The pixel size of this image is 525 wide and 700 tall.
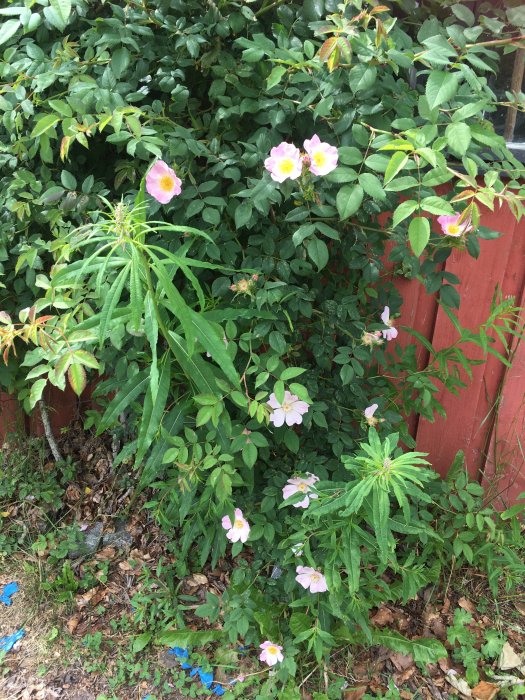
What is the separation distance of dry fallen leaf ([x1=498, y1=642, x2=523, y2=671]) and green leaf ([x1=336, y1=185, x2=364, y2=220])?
1646mm

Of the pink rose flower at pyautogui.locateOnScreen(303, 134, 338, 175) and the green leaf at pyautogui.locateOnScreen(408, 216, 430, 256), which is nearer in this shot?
the green leaf at pyautogui.locateOnScreen(408, 216, 430, 256)

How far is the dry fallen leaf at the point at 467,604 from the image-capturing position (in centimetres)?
214

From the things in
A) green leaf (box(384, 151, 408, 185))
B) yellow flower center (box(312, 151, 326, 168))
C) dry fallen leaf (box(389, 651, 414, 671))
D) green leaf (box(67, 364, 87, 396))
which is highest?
green leaf (box(384, 151, 408, 185))

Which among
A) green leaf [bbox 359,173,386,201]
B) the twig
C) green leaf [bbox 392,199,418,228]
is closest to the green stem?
green leaf [bbox 359,173,386,201]

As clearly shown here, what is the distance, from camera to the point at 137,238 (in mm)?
1290

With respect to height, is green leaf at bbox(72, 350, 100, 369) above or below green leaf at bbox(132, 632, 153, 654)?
above

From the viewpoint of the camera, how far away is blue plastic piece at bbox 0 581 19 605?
222cm

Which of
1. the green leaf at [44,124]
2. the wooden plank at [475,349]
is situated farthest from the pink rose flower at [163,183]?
the wooden plank at [475,349]

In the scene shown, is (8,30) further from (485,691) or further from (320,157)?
(485,691)

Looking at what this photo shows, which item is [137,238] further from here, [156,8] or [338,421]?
[338,421]

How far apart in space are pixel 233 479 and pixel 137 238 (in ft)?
2.48

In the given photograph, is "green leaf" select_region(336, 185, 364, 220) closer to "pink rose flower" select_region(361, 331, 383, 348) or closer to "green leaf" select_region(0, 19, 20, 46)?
"pink rose flower" select_region(361, 331, 383, 348)

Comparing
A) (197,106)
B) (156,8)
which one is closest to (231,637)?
(197,106)

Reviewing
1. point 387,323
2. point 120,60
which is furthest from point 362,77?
point 387,323
